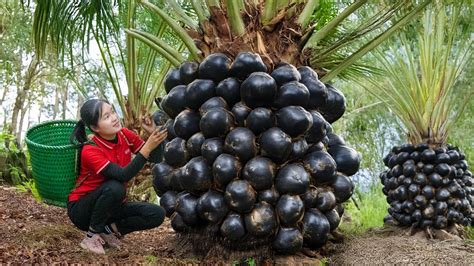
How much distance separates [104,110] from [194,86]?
667mm

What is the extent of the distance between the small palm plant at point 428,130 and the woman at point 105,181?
351cm

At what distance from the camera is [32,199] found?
18.5ft

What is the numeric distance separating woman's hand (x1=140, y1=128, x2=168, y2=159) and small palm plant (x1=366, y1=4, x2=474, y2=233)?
12.0 ft

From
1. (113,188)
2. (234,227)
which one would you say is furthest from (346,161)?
(113,188)

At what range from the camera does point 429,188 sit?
231 inches

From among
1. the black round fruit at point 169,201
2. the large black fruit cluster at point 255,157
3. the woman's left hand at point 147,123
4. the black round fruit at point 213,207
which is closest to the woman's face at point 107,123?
the large black fruit cluster at point 255,157

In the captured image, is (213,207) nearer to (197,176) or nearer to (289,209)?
(197,176)

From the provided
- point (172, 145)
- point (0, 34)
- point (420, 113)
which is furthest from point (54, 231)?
point (0, 34)

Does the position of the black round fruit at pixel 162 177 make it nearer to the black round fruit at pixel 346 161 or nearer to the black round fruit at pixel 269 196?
the black round fruit at pixel 269 196

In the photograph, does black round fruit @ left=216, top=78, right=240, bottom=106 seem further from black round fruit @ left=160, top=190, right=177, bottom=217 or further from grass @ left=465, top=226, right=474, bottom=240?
grass @ left=465, top=226, right=474, bottom=240

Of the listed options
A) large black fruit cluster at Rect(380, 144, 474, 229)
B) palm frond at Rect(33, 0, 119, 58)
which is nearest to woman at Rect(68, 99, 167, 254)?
palm frond at Rect(33, 0, 119, 58)

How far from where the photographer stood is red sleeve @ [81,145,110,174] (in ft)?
10.5

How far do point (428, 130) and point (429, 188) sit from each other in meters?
0.76

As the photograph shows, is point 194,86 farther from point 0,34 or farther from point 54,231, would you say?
point 0,34
